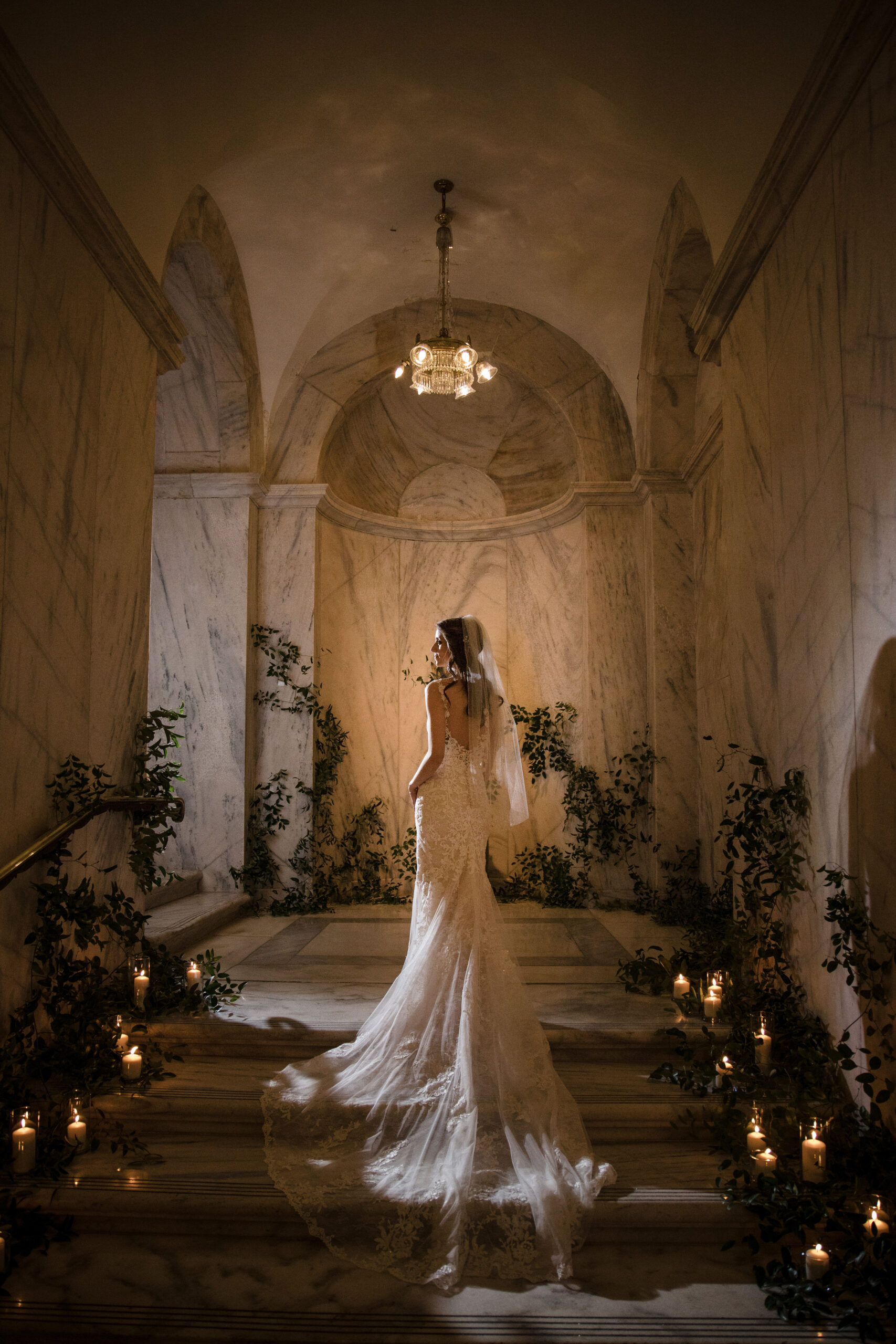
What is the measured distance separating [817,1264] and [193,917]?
13.9ft

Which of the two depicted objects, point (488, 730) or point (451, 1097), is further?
point (488, 730)

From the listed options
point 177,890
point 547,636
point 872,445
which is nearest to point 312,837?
point 177,890

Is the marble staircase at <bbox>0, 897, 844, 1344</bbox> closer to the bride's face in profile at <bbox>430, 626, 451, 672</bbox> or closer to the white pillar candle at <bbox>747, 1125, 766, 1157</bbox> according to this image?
the white pillar candle at <bbox>747, 1125, 766, 1157</bbox>

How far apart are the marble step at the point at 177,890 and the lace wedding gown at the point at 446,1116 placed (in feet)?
8.41

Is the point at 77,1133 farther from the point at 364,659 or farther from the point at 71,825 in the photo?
the point at 364,659

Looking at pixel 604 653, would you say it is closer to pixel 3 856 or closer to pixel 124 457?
pixel 124 457

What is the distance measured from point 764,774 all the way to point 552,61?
148 inches

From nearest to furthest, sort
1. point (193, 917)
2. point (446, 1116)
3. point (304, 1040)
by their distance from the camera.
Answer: point (446, 1116)
point (304, 1040)
point (193, 917)

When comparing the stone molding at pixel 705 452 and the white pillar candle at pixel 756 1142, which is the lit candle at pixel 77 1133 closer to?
the white pillar candle at pixel 756 1142

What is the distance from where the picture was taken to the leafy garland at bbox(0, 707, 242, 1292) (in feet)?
9.24

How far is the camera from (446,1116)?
9.64 ft

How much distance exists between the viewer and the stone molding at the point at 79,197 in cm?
300

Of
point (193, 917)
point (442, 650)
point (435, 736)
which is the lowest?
point (193, 917)

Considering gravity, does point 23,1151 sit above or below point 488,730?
below
